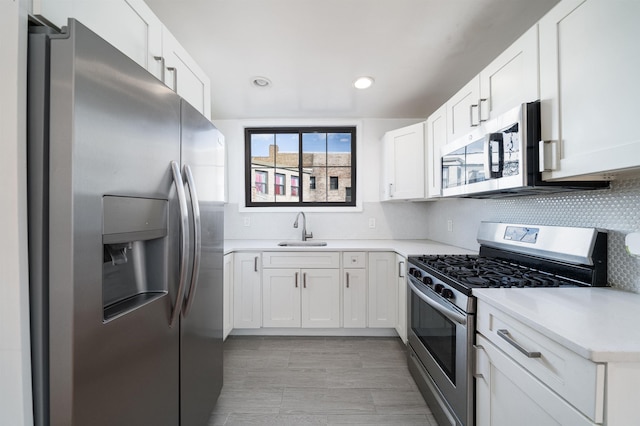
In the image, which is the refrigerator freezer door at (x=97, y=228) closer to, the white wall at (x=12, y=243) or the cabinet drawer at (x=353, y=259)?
the white wall at (x=12, y=243)

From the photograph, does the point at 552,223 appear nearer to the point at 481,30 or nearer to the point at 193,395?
the point at 481,30

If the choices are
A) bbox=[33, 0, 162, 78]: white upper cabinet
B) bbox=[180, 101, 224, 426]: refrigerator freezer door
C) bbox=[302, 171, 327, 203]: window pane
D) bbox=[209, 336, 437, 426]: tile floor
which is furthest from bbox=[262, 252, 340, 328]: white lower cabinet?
bbox=[33, 0, 162, 78]: white upper cabinet

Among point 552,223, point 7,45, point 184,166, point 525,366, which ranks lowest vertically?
point 525,366

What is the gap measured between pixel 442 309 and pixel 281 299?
157 cm

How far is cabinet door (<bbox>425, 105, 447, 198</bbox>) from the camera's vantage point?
83.5 inches

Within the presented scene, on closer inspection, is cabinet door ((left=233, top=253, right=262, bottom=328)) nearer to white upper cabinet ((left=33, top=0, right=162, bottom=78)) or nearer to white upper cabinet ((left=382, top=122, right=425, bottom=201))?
white upper cabinet ((left=382, top=122, right=425, bottom=201))

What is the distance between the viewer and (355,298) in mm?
Answer: 2578

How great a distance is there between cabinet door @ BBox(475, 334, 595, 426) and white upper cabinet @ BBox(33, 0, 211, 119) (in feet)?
5.84

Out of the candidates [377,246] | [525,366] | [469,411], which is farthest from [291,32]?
[469,411]

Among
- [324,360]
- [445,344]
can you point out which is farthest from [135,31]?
[324,360]

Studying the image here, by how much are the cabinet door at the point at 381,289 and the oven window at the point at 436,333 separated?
610 millimetres

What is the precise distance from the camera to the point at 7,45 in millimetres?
661

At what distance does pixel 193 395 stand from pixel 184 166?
105 centimetres

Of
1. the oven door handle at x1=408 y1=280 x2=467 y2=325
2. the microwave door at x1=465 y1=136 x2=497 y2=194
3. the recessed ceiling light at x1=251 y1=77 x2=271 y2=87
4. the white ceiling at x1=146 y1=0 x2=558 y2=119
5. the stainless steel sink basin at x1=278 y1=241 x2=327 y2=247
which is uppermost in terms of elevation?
the white ceiling at x1=146 y1=0 x2=558 y2=119
